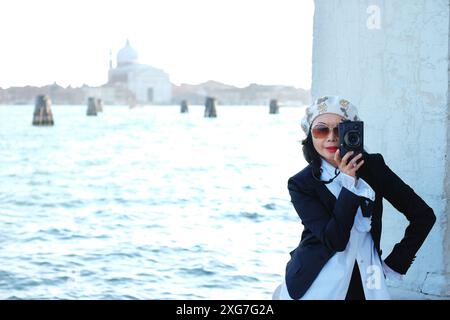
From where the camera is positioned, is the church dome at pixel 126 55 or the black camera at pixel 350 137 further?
the church dome at pixel 126 55

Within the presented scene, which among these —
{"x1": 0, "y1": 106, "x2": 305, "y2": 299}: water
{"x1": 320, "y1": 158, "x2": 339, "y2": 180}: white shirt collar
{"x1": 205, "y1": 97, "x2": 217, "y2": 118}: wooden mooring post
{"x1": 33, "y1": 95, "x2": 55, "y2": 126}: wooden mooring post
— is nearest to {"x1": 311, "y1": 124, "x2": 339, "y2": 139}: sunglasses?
{"x1": 320, "y1": 158, "x2": 339, "y2": 180}: white shirt collar

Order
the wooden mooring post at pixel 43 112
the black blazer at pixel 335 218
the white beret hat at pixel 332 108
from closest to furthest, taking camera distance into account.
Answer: the black blazer at pixel 335 218 → the white beret hat at pixel 332 108 → the wooden mooring post at pixel 43 112

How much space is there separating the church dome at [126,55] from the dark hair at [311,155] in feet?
503

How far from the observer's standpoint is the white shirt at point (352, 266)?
281 centimetres

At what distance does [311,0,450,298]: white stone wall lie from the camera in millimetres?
3775

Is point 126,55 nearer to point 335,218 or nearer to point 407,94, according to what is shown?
point 407,94

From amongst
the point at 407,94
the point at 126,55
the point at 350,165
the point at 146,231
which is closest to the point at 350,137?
the point at 350,165

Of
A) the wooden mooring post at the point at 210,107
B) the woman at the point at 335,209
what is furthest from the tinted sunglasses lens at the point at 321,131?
the wooden mooring post at the point at 210,107

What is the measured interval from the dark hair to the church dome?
153 metres

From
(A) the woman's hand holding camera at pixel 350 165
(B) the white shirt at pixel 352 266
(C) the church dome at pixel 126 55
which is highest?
(C) the church dome at pixel 126 55

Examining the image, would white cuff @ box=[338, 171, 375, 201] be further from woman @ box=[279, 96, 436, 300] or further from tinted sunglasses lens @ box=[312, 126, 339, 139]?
tinted sunglasses lens @ box=[312, 126, 339, 139]

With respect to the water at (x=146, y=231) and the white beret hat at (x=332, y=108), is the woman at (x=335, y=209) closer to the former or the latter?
the white beret hat at (x=332, y=108)

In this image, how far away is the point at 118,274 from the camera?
9148 mm
